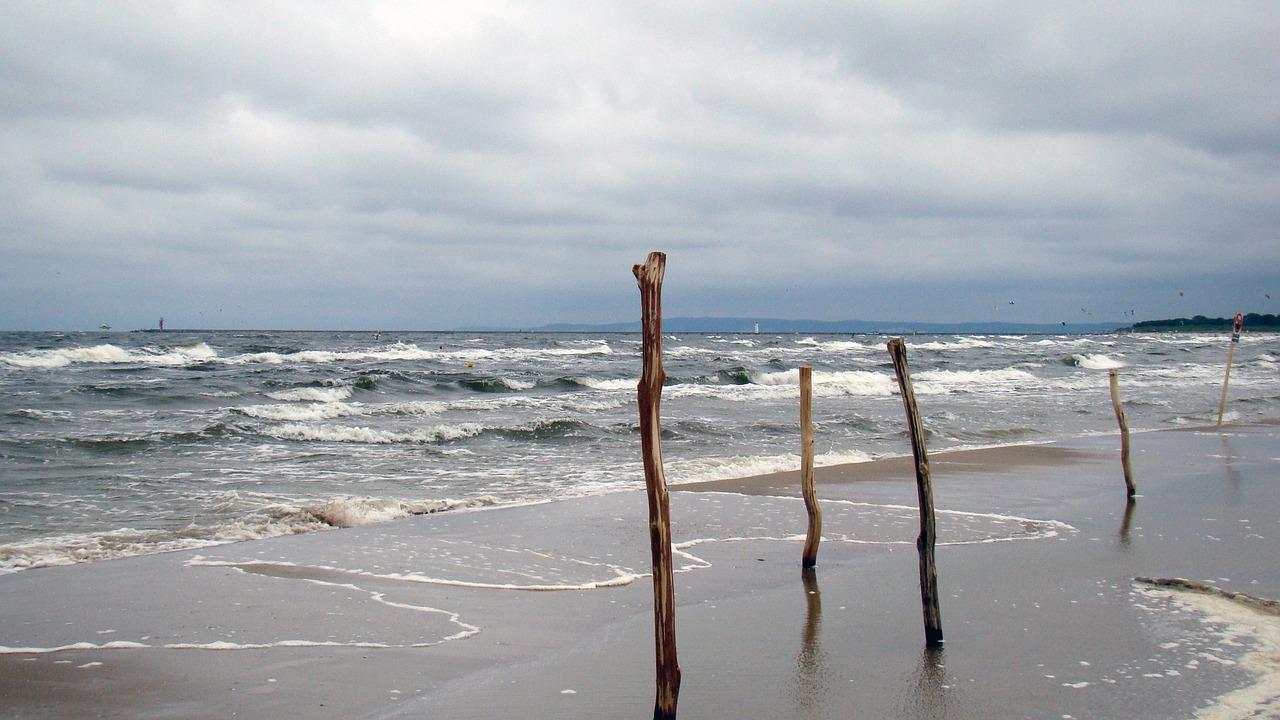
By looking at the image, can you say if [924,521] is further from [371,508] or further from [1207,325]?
[1207,325]

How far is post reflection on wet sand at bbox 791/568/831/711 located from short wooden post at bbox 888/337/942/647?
0.72 m

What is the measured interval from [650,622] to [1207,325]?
174 metres

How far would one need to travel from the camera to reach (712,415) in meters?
24.2

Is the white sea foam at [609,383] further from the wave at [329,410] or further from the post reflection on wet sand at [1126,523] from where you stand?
the post reflection on wet sand at [1126,523]

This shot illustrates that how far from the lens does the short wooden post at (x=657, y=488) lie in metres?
4.03

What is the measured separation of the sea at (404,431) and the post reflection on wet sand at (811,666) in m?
5.98

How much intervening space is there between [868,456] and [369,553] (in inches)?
427

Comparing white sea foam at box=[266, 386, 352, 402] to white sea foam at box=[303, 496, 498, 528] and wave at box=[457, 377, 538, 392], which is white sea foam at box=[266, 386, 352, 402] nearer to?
wave at box=[457, 377, 538, 392]

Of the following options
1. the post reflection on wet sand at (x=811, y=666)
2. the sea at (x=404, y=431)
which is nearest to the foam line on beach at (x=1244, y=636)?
the post reflection on wet sand at (x=811, y=666)

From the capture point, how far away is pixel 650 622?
20.6 feet

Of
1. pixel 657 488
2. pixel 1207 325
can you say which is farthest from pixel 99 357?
pixel 1207 325

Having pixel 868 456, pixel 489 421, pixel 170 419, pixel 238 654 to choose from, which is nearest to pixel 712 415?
pixel 489 421

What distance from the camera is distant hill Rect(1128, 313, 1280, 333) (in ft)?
439

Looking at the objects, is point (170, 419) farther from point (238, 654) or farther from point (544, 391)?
point (238, 654)
